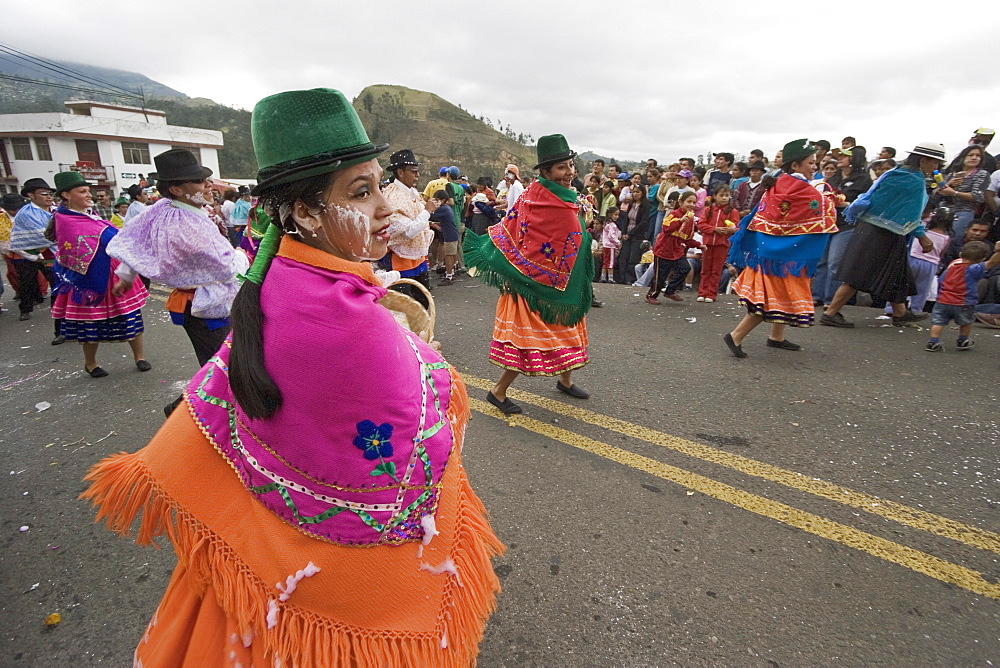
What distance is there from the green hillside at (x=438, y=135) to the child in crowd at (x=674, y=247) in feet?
158

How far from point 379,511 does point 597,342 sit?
185 inches

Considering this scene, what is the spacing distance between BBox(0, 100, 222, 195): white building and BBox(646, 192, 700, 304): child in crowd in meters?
40.0

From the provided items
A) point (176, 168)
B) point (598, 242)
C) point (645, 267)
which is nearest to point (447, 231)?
point (598, 242)

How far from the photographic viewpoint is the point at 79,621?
7.12 feet

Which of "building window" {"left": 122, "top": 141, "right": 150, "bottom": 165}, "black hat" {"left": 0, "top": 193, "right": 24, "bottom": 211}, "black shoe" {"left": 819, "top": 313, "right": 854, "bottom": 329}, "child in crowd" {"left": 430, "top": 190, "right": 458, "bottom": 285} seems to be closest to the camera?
"black shoe" {"left": 819, "top": 313, "right": 854, "bottom": 329}

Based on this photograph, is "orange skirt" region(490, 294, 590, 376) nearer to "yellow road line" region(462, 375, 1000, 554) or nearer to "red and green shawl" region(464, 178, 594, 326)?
"red and green shawl" region(464, 178, 594, 326)

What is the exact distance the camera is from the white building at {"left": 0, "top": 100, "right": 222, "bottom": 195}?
40062 millimetres

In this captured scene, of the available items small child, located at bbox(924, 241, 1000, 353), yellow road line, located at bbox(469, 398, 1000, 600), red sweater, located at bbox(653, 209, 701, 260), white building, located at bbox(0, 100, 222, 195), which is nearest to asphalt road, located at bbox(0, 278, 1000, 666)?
yellow road line, located at bbox(469, 398, 1000, 600)

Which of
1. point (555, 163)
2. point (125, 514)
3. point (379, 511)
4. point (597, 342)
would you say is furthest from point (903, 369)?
point (125, 514)

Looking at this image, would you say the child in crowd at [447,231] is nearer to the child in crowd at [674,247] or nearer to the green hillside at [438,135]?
the child in crowd at [674,247]

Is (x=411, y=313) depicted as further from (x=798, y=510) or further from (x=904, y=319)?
(x=904, y=319)

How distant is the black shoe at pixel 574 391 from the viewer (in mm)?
4258

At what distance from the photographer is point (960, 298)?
5.27m

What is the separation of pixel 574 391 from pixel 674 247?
4.27 meters
